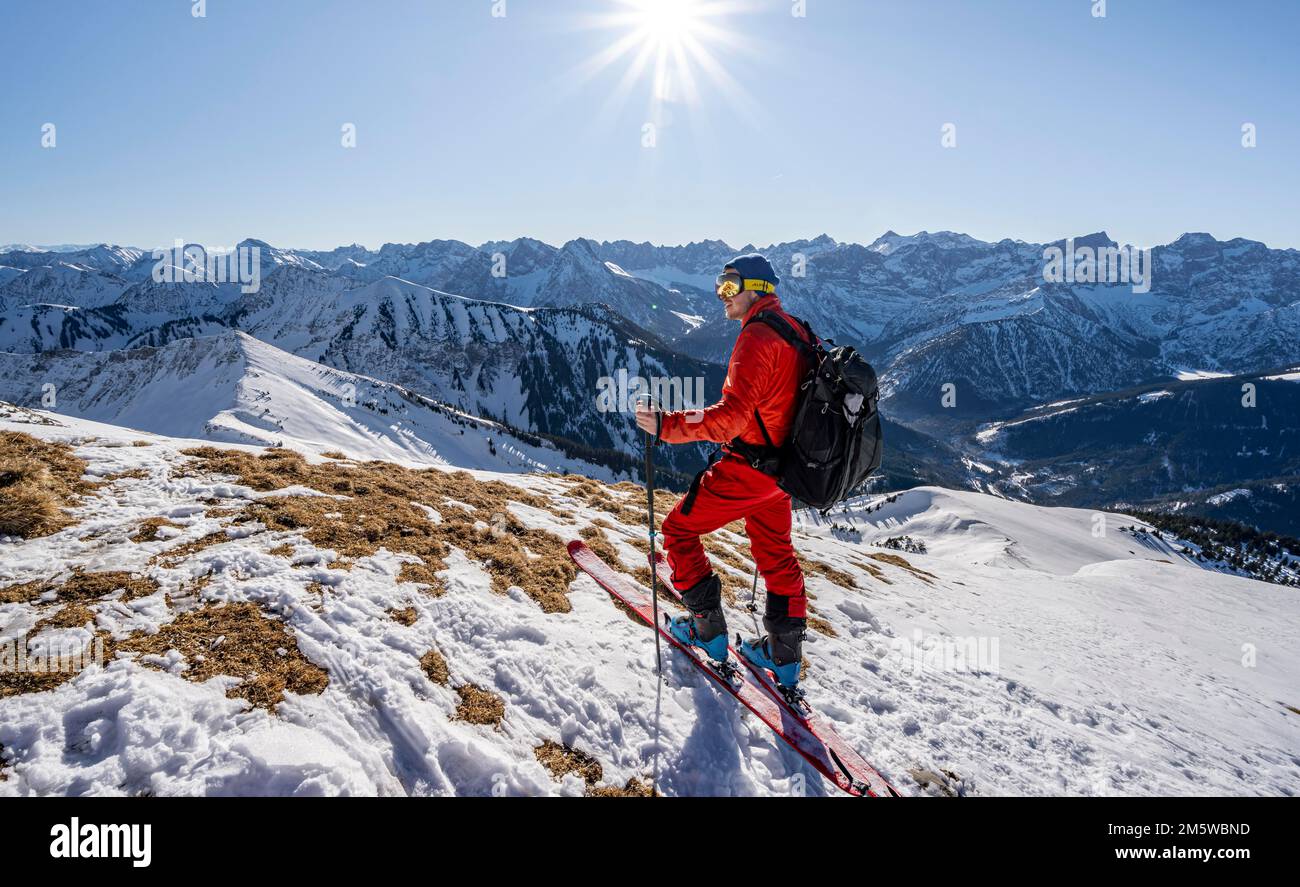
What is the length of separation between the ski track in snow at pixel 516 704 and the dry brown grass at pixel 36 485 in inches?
10.9

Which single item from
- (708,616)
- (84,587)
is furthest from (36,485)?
(708,616)

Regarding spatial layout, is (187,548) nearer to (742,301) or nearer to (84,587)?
(84,587)

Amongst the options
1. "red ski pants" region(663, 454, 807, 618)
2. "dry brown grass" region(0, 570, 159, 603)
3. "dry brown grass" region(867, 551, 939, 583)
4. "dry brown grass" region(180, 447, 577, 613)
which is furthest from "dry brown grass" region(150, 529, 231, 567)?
"dry brown grass" region(867, 551, 939, 583)

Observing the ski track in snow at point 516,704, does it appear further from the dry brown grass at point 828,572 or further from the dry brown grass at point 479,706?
the dry brown grass at point 828,572

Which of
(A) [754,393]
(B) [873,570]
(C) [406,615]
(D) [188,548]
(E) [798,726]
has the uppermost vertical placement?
(A) [754,393]

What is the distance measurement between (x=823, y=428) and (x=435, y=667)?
506cm

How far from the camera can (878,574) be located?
17953 millimetres

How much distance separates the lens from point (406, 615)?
662 centimetres

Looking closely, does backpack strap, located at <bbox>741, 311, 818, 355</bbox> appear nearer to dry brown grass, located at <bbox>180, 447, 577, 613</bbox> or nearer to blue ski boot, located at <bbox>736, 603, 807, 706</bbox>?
blue ski boot, located at <bbox>736, 603, 807, 706</bbox>

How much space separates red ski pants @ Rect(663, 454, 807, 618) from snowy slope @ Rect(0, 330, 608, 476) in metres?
70.0

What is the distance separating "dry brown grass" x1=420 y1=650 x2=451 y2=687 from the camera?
5.70 meters
